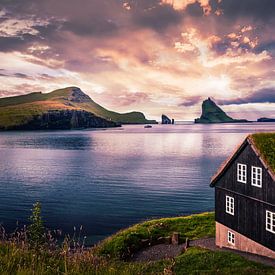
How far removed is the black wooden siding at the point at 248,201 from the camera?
92.5 ft

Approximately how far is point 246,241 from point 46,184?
6100 cm

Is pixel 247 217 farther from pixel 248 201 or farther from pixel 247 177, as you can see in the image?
pixel 247 177

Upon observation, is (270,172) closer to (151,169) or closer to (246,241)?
(246,241)

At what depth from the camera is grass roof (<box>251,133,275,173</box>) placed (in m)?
28.2

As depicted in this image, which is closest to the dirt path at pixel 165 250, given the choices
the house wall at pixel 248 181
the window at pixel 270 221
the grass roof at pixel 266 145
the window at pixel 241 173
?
the window at pixel 270 221

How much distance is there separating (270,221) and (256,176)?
4119 millimetres

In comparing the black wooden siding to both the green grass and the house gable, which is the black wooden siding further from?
the green grass

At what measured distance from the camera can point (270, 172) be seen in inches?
1083

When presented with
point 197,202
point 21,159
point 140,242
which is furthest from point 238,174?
point 21,159

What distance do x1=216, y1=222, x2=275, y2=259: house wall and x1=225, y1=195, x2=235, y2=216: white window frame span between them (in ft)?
6.08

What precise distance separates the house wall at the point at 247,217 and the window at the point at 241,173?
1.65 metres

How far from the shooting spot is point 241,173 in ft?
103

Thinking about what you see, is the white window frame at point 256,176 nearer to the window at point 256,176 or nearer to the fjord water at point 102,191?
the window at point 256,176

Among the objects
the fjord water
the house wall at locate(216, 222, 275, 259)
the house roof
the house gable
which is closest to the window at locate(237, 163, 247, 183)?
the house gable
